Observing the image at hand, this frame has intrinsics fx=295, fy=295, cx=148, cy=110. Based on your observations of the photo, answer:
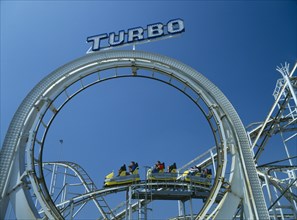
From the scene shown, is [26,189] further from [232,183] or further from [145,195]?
[145,195]

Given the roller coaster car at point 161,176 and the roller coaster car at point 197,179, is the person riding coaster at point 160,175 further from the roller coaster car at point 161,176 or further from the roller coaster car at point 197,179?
the roller coaster car at point 197,179

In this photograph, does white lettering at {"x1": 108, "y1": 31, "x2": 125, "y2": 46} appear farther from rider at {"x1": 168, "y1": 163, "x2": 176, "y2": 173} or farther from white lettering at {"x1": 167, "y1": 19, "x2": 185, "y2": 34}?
rider at {"x1": 168, "y1": 163, "x2": 176, "y2": 173}

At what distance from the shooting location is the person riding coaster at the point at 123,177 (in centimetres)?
1281

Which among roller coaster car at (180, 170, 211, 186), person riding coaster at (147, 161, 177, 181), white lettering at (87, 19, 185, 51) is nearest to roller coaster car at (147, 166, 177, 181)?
person riding coaster at (147, 161, 177, 181)

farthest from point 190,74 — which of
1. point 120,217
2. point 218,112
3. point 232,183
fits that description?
point 120,217

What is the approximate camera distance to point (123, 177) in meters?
12.9

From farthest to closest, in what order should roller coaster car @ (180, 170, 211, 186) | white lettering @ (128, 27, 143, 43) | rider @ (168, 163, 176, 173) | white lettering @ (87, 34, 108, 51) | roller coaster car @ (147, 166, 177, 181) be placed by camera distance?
rider @ (168, 163, 176, 173), roller coaster car @ (180, 170, 211, 186), roller coaster car @ (147, 166, 177, 181), white lettering @ (87, 34, 108, 51), white lettering @ (128, 27, 143, 43)

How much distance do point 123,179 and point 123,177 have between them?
90 millimetres

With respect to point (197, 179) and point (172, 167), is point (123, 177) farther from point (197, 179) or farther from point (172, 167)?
point (197, 179)

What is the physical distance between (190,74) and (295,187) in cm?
668

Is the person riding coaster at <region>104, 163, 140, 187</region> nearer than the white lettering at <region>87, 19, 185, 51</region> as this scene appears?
No

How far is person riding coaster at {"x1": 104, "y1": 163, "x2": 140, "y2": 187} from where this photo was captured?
42.0 feet

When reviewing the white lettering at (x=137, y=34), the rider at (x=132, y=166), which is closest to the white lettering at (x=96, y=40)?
the white lettering at (x=137, y=34)

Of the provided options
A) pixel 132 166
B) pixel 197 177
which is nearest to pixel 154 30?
pixel 132 166
